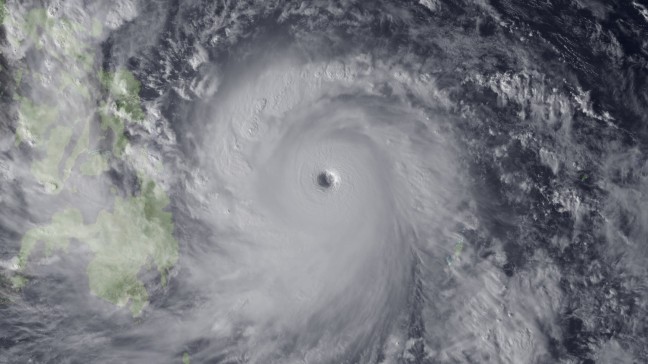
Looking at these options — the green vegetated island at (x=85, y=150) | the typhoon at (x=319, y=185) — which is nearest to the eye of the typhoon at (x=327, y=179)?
the typhoon at (x=319, y=185)

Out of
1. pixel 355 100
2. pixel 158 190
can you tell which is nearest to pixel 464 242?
pixel 355 100

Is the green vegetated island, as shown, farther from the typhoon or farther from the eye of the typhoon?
the eye of the typhoon

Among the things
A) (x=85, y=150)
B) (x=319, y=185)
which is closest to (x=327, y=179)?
(x=319, y=185)

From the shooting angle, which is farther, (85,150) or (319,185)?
(319,185)

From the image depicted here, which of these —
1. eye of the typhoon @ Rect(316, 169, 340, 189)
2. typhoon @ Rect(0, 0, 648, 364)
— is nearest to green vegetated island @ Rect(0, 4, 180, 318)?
typhoon @ Rect(0, 0, 648, 364)

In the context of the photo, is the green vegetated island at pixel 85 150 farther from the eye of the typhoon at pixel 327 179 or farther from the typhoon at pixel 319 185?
the eye of the typhoon at pixel 327 179

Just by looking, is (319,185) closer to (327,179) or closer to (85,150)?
(327,179)
